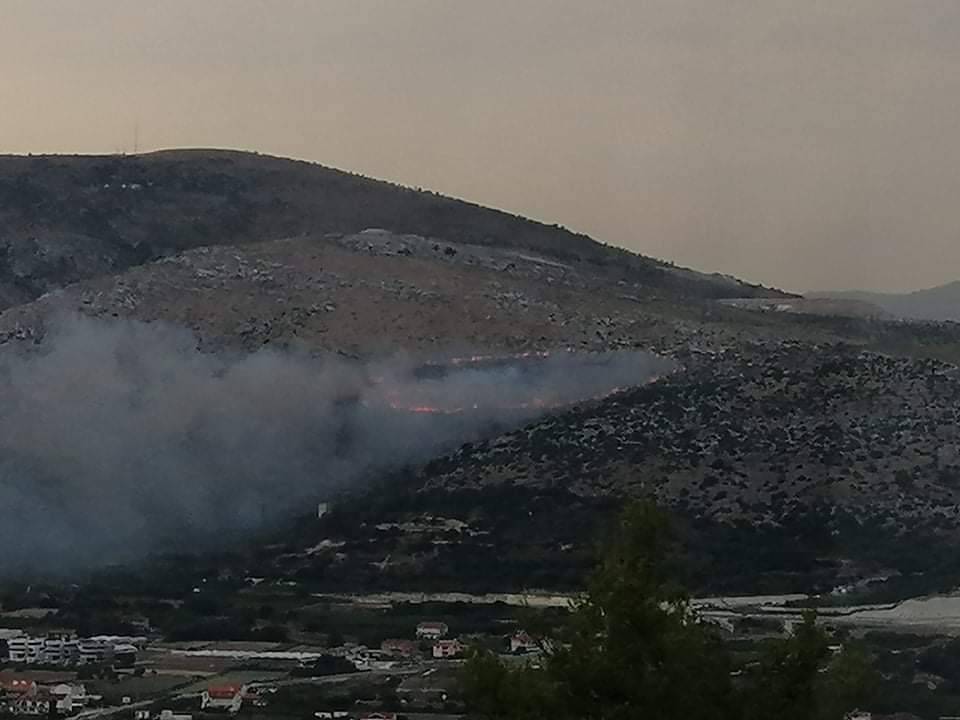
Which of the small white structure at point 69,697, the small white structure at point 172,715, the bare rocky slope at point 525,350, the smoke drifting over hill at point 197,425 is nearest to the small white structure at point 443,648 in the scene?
the bare rocky slope at point 525,350

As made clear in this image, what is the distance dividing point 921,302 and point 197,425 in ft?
76.0

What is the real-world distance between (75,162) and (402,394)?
5206cm

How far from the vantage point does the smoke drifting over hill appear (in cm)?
5412

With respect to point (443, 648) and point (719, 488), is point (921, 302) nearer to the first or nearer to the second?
point (719, 488)

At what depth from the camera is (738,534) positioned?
45.3 m

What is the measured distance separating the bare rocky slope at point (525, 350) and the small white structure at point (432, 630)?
8.69 feet

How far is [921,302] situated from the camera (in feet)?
178

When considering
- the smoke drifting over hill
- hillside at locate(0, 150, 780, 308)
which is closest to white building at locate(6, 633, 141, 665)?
the smoke drifting over hill

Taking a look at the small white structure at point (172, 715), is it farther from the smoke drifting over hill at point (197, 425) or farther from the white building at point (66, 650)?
the smoke drifting over hill at point (197, 425)

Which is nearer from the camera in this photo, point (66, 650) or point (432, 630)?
point (66, 650)

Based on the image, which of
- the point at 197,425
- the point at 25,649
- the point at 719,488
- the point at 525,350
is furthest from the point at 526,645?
the point at 525,350

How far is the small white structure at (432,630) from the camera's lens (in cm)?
3450

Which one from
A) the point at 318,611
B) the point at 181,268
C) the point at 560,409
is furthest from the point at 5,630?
the point at 181,268

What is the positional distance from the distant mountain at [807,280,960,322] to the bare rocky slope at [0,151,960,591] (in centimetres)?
150
